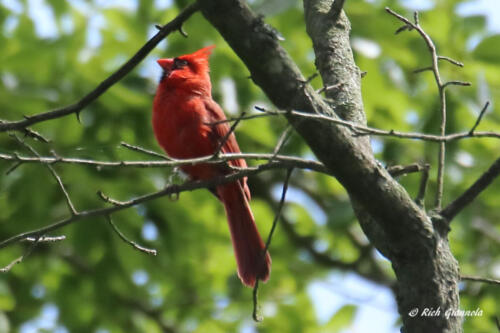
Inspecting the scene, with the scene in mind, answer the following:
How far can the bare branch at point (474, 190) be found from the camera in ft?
7.32

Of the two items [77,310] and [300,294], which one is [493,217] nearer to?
[300,294]

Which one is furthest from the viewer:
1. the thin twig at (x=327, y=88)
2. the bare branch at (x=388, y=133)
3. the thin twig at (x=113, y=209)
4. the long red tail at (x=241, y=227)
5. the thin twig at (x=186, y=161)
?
the long red tail at (x=241, y=227)

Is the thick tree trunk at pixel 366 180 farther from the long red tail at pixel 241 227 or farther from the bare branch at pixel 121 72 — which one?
the long red tail at pixel 241 227

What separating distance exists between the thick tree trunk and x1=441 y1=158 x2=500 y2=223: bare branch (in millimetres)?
66

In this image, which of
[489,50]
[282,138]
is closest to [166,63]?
[489,50]

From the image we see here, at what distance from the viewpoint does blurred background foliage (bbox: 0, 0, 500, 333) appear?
15.1 feet

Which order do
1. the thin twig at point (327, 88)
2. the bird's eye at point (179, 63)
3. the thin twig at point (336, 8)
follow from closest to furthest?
the thin twig at point (327, 88)
the thin twig at point (336, 8)
the bird's eye at point (179, 63)

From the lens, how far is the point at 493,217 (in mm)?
5695

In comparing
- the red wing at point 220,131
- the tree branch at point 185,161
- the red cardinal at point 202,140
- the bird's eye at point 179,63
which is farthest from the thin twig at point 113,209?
the bird's eye at point 179,63

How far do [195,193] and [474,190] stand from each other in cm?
359

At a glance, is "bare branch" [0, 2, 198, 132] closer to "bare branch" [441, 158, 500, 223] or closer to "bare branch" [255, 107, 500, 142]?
"bare branch" [255, 107, 500, 142]

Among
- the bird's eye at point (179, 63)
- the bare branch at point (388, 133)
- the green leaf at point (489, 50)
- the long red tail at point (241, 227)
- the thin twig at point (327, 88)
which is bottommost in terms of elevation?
the bare branch at point (388, 133)

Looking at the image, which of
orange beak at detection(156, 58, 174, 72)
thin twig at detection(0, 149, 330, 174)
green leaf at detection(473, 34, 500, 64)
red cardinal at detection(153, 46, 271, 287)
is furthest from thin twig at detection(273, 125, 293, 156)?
orange beak at detection(156, 58, 174, 72)

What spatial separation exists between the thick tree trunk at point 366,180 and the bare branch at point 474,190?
66mm
